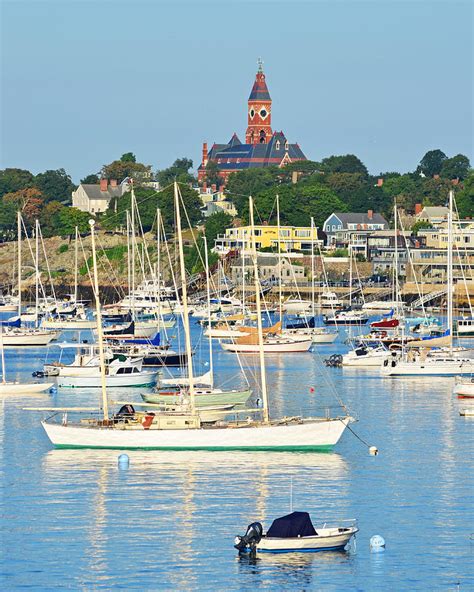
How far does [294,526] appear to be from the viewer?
3591 centimetres

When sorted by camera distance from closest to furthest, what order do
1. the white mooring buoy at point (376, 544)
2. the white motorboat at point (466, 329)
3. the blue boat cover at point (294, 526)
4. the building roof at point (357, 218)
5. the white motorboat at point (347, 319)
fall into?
the blue boat cover at point (294, 526) → the white mooring buoy at point (376, 544) → the white motorboat at point (466, 329) → the white motorboat at point (347, 319) → the building roof at point (357, 218)

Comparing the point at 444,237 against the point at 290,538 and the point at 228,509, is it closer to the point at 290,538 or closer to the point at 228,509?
the point at 228,509

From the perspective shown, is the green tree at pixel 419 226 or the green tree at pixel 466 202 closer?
the green tree at pixel 419 226

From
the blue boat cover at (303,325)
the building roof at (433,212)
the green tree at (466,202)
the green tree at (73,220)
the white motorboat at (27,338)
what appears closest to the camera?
the white motorboat at (27,338)

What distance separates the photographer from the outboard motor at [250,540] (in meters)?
36.0

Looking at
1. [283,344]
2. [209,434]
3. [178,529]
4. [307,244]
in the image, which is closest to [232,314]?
[283,344]

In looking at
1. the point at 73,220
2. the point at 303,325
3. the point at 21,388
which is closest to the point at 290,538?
the point at 21,388

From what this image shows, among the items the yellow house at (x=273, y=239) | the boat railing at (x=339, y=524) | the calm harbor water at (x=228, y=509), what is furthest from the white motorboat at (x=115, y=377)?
the yellow house at (x=273, y=239)

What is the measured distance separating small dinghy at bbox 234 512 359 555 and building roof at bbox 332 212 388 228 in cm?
14664

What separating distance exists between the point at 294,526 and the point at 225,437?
12048mm

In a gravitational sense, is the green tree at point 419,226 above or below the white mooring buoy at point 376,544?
above

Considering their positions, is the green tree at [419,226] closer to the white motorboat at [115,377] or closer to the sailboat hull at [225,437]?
the white motorboat at [115,377]

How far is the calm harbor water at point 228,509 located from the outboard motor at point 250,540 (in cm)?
32

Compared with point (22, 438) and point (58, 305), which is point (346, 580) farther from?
point (58, 305)
